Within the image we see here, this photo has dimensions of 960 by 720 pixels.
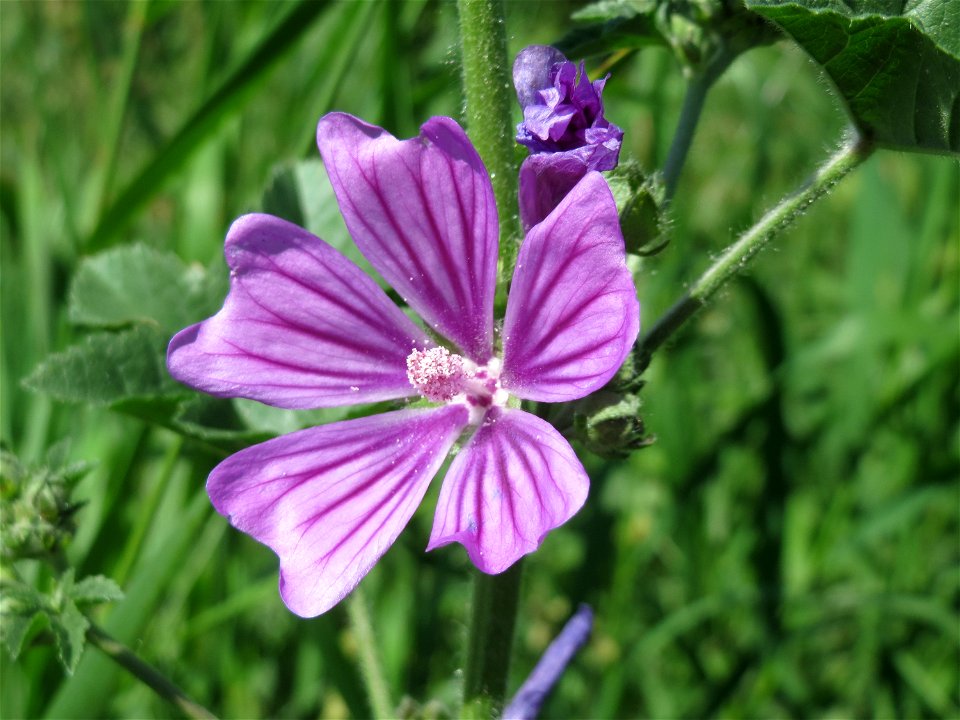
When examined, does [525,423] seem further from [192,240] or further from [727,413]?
[727,413]

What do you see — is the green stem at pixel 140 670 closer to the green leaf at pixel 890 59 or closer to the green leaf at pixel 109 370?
the green leaf at pixel 109 370

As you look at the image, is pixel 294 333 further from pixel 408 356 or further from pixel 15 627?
pixel 15 627

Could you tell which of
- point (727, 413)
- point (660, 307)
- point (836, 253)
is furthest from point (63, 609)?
point (836, 253)

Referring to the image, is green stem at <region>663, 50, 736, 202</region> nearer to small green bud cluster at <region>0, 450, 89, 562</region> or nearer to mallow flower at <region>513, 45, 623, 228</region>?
mallow flower at <region>513, 45, 623, 228</region>

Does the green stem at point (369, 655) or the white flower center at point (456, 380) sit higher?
the white flower center at point (456, 380)

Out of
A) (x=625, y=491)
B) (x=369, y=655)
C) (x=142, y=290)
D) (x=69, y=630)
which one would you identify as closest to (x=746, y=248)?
(x=369, y=655)

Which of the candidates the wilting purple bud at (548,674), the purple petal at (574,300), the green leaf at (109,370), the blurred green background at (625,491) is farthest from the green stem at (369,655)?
the purple petal at (574,300)
